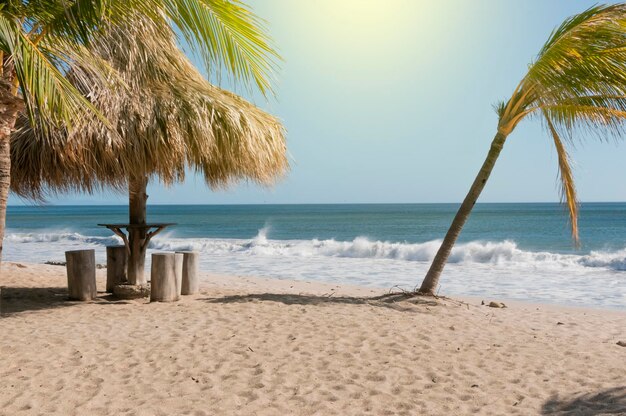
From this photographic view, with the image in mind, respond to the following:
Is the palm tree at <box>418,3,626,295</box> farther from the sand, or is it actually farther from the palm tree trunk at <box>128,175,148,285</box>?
the palm tree trunk at <box>128,175,148,285</box>

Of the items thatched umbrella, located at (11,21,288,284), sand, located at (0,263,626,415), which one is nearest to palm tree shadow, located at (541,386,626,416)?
sand, located at (0,263,626,415)

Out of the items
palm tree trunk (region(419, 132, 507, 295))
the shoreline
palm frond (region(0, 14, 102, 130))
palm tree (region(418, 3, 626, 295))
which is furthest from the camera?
the shoreline

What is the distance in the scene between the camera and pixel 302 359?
4719mm

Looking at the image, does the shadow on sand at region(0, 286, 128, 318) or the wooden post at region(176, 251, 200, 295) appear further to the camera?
the wooden post at region(176, 251, 200, 295)

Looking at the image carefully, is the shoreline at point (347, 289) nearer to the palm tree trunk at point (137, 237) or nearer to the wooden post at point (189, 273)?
the wooden post at point (189, 273)

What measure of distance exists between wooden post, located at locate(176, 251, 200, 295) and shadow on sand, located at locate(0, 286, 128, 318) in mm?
901

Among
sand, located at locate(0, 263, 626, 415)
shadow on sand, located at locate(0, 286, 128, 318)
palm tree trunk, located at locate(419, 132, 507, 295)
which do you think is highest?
palm tree trunk, located at locate(419, 132, 507, 295)

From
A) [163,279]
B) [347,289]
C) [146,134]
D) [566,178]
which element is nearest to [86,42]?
[146,134]

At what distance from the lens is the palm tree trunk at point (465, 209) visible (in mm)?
7324

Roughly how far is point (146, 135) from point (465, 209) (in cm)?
400

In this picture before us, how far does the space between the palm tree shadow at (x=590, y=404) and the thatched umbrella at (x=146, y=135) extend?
14.0 ft

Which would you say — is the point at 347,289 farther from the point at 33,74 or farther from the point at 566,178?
the point at 33,74

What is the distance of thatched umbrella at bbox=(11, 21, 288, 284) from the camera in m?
6.29

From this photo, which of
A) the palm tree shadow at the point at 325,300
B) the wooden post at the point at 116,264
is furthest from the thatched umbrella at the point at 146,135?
the palm tree shadow at the point at 325,300
